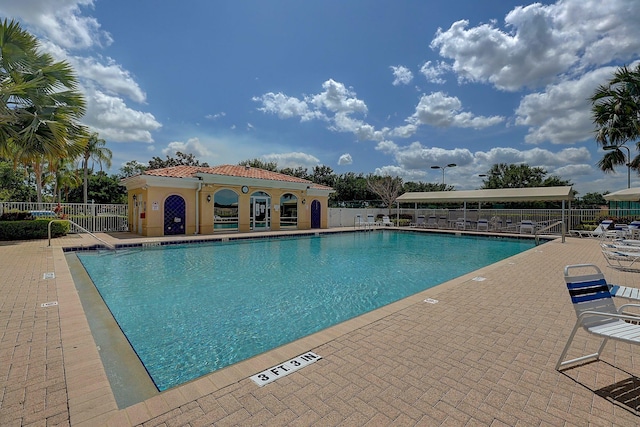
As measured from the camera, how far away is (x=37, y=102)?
28.3 ft

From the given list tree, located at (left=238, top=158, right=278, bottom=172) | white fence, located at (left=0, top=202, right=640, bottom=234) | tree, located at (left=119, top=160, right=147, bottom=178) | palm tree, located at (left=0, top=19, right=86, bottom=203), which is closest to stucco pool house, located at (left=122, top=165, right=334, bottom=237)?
white fence, located at (left=0, top=202, right=640, bottom=234)

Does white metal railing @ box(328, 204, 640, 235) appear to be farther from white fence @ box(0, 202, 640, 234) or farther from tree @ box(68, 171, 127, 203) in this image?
tree @ box(68, 171, 127, 203)

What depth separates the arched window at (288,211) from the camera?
2057 cm

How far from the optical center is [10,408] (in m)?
2.26

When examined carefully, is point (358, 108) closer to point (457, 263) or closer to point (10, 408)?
point (457, 263)

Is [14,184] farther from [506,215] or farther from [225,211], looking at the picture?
[506,215]

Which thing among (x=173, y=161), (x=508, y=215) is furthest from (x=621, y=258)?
(x=173, y=161)

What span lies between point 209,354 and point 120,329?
1.56 meters

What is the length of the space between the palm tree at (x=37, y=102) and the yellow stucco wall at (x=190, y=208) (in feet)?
19.6

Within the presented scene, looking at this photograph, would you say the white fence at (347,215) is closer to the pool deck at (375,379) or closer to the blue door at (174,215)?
the blue door at (174,215)

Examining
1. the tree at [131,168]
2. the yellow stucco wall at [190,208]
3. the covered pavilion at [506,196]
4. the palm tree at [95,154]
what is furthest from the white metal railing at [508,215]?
the tree at [131,168]

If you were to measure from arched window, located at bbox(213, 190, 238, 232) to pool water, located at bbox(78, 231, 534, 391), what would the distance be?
446cm

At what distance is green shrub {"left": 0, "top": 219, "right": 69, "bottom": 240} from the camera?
12523mm

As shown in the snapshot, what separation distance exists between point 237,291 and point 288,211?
46.7ft
